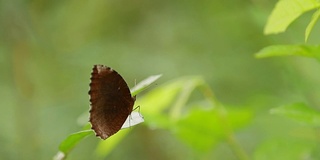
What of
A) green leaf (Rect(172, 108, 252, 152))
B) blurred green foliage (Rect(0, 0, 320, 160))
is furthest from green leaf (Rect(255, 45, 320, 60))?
blurred green foliage (Rect(0, 0, 320, 160))

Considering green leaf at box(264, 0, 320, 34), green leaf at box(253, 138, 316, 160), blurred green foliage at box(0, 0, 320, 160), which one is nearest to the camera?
green leaf at box(264, 0, 320, 34)

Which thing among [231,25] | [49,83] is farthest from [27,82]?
[231,25]

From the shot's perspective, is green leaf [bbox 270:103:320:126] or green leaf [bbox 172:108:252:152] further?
green leaf [bbox 172:108:252:152]

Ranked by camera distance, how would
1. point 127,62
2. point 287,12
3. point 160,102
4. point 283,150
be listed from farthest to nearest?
1. point 127,62
2. point 160,102
3. point 283,150
4. point 287,12

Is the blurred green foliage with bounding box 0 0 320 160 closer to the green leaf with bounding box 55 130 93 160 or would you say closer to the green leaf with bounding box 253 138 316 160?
the green leaf with bounding box 253 138 316 160

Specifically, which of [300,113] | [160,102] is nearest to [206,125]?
[160,102]

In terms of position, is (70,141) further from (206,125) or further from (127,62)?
(127,62)
